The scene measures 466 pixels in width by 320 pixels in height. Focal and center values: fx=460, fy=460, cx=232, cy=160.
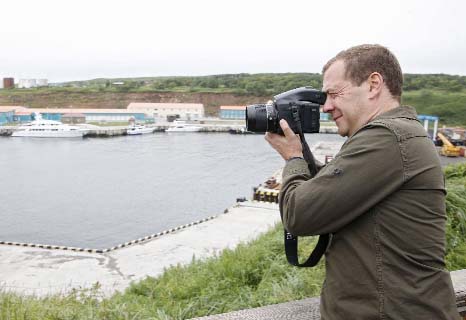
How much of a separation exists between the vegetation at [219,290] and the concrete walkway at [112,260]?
2.93m

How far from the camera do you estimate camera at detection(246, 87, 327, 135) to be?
123 centimetres

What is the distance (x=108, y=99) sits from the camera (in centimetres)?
8162

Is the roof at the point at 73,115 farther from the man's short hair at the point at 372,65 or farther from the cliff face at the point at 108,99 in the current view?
the man's short hair at the point at 372,65

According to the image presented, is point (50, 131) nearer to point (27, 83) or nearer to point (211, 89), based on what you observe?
point (211, 89)

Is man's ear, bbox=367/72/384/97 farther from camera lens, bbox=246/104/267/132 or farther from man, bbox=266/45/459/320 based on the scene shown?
camera lens, bbox=246/104/267/132

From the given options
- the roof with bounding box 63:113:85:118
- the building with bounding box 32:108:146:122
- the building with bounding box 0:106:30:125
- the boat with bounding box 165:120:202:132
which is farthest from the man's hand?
the building with bounding box 0:106:30:125

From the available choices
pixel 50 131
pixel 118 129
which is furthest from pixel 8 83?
pixel 50 131

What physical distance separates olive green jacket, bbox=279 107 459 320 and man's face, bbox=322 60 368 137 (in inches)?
4.6

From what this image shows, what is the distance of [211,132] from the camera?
184 feet

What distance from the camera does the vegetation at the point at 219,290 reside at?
7.91 feet

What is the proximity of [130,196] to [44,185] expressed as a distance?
534 cm

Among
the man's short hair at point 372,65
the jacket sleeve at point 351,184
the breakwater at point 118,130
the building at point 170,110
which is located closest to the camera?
the jacket sleeve at point 351,184

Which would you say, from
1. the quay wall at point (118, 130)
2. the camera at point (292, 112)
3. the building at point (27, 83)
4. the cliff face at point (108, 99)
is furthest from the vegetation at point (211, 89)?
the camera at point (292, 112)

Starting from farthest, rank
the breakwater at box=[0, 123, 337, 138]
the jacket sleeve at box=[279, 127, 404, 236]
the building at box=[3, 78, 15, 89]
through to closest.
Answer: the building at box=[3, 78, 15, 89], the breakwater at box=[0, 123, 337, 138], the jacket sleeve at box=[279, 127, 404, 236]
